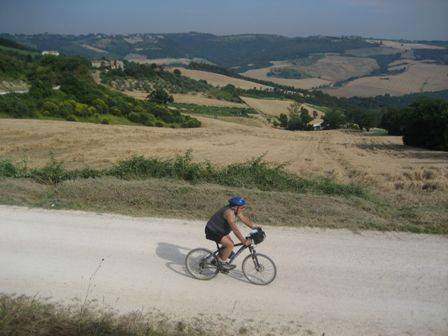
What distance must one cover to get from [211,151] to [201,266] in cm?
2426

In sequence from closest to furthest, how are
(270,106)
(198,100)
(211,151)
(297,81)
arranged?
1. (211,151)
2. (198,100)
3. (270,106)
4. (297,81)

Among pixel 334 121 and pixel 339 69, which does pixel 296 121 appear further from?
pixel 339 69

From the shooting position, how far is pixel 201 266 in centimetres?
772

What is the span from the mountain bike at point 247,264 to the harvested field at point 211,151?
10.5 m

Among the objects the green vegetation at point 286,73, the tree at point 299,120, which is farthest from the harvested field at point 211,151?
the green vegetation at point 286,73

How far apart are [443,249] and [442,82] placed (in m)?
134

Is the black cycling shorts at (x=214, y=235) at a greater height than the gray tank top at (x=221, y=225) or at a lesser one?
lesser

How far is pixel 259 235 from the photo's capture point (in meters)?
7.61

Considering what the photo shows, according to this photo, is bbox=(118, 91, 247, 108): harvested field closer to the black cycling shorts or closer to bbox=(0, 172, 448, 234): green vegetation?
bbox=(0, 172, 448, 234): green vegetation

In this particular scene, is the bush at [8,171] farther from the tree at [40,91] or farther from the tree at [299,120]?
the tree at [299,120]

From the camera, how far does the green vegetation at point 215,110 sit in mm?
73438

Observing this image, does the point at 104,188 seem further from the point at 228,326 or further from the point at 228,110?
the point at 228,110

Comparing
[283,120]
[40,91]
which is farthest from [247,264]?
Result: [283,120]

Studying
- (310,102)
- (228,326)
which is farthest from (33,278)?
(310,102)
